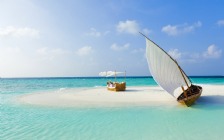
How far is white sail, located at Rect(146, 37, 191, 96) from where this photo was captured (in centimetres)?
1802

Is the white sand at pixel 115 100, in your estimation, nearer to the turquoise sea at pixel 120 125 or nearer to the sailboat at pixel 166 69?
the sailboat at pixel 166 69

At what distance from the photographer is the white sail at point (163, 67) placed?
709 inches

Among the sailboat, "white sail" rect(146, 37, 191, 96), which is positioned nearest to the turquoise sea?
the sailboat

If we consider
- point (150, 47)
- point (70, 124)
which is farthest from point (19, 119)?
point (150, 47)

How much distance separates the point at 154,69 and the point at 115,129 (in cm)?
933

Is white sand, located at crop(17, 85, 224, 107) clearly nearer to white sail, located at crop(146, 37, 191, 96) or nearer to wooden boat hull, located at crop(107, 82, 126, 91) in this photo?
white sail, located at crop(146, 37, 191, 96)

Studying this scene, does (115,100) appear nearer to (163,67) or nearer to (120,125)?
(163,67)

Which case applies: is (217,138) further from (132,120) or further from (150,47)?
(150,47)

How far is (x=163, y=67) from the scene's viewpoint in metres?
18.4

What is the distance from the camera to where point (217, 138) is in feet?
29.7

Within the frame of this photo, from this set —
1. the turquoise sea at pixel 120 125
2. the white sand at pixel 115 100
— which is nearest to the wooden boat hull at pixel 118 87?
the white sand at pixel 115 100

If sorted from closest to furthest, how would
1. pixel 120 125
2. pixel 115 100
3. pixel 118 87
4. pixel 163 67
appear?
pixel 120 125, pixel 163 67, pixel 115 100, pixel 118 87

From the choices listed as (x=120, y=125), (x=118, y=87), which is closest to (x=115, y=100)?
(x=120, y=125)

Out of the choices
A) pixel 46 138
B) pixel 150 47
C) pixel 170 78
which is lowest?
pixel 46 138
